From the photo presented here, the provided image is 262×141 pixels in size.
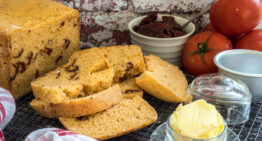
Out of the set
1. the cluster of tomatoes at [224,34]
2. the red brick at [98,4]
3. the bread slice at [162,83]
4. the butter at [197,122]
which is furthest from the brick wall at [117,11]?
the butter at [197,122]

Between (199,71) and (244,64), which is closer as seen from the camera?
(244,64)

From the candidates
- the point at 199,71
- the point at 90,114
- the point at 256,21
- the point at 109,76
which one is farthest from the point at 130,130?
the point at 256,21

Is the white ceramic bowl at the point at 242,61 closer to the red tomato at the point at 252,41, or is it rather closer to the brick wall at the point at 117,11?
the red tomato at the point at 252,41

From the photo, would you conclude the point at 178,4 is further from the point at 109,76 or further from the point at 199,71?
the point at 109,76

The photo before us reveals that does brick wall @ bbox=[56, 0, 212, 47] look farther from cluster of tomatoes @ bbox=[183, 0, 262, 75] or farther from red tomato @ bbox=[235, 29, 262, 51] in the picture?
red tomato @ bbox=[235, 29, 262, 51]

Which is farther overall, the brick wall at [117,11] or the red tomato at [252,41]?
the brick wall at [117,11]

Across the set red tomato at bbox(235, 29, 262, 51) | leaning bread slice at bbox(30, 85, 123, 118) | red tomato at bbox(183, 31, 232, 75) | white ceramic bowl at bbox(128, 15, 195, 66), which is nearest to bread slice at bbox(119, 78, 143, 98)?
leaning bread slice at bbox(30, 85, 123, 118)
